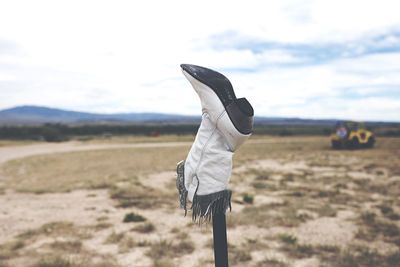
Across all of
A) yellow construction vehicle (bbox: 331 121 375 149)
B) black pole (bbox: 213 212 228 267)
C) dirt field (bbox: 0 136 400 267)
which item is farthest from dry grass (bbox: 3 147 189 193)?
yellow construction vehicle (bbox: 331 121 375 149)

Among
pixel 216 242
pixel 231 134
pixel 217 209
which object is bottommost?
pixel 216 242

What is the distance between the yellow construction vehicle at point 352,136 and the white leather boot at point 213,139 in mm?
23473

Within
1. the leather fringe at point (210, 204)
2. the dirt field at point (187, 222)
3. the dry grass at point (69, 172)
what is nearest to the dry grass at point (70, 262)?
the dirt field at point (187, 222)

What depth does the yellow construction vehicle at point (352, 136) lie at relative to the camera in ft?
79.9

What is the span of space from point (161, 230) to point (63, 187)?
5.61 metres

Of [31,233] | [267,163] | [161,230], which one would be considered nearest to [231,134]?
[161,230]

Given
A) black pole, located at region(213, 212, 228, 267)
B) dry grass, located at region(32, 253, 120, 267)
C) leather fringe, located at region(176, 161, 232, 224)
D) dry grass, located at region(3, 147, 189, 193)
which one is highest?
leather fringe, located at region(176, 161, 232, 224)

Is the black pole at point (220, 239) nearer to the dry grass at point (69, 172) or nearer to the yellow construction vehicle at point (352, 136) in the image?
the dry grass at point (69, 172)

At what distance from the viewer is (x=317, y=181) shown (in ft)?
41.2

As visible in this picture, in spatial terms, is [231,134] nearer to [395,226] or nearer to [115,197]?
[395,226]

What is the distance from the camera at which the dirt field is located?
576cm

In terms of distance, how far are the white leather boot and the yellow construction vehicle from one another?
2347cm

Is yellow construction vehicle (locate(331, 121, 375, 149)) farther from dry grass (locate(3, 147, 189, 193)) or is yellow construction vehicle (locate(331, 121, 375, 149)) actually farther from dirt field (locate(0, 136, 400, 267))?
dry grass (locate(3, 147, 189, 193))

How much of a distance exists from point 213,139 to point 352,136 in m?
23.7
